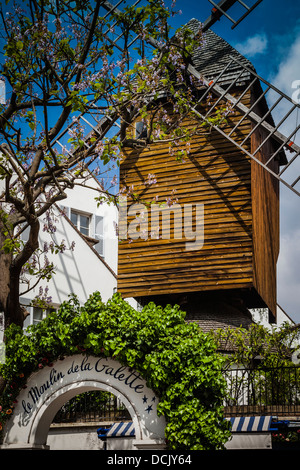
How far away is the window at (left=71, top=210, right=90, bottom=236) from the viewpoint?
24889 mm

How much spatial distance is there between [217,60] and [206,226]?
5343 millimetres

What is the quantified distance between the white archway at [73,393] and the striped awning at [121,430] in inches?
205

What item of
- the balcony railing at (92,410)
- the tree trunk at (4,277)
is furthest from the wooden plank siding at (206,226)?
the tree trunk at (4,277)

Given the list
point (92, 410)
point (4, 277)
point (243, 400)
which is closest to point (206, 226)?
point (243, 400)

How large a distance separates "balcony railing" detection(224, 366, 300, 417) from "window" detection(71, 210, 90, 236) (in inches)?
381

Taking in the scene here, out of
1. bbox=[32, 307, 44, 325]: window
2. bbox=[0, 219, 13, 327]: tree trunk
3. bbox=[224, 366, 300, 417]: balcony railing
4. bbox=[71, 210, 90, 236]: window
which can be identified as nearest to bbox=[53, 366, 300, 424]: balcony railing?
bbox=[224, 366, 300, 417]: balcony railing

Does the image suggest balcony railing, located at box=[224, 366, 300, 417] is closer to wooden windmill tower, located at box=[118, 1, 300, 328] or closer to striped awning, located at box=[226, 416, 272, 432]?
striped awning, located at box=[226, 416, 272, 432]

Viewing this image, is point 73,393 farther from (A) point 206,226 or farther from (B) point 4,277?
(A) point 206,226

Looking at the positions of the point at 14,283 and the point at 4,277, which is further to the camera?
the point at 4,277

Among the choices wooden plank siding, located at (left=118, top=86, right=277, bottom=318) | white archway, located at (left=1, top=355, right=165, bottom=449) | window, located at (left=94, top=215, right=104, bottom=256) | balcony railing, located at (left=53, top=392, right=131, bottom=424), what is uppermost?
window, located at (left=94, top=215, right=104, bottom=256)

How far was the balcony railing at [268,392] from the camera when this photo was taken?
15.4 m

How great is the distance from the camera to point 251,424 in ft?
46.3

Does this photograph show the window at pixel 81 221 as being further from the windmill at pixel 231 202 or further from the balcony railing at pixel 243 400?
the balcony railing at pixel 243 400

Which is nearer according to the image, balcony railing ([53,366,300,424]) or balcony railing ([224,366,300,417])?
balcony railing ([224,366,300,417])
